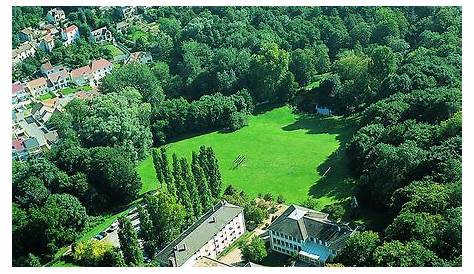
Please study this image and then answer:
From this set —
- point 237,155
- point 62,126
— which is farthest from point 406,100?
point 62,126

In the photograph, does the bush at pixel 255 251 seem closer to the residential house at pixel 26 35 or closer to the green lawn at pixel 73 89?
the green lawn at pixel 73 89

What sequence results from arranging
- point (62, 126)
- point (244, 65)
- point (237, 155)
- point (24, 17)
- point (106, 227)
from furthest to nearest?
point (24, 17)
point (244, 65)
point (62, 126)
point (237, 155)
point (106, 227)

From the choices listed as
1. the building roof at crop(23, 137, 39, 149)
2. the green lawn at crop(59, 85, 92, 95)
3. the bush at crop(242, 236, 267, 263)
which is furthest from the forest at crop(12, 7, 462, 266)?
the green lawn at crop(59, 85, 92, 95)

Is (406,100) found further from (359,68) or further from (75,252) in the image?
(75,252)

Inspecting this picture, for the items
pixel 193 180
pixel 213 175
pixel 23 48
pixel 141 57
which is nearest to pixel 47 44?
pixel 23 48

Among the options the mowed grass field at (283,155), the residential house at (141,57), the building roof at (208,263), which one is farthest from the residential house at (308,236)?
the residential house at (141,57)

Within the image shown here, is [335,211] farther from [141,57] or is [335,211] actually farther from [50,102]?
[141,57]
